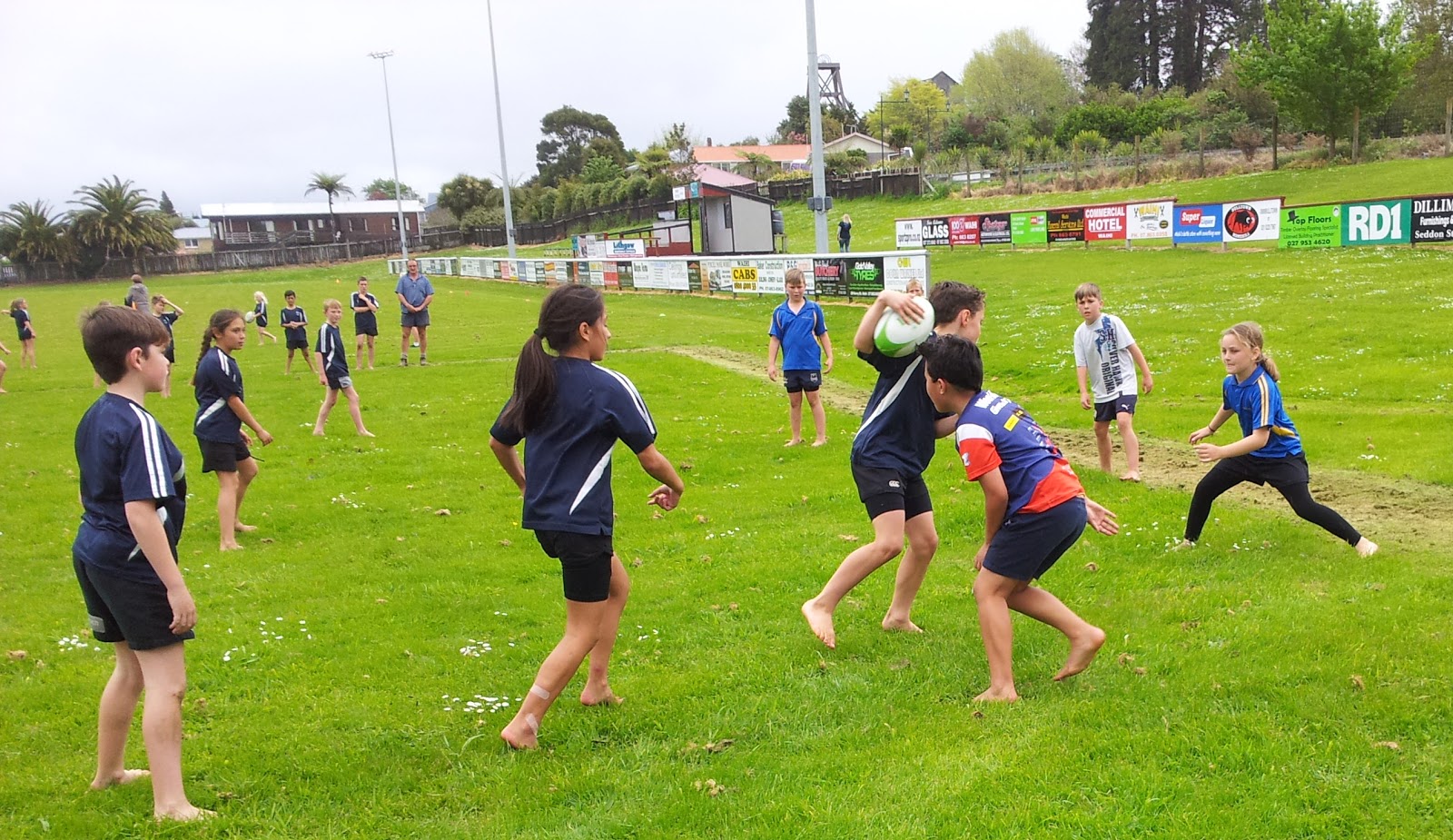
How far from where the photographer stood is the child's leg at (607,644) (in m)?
4.78

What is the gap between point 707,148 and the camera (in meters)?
101

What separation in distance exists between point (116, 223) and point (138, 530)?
279ft

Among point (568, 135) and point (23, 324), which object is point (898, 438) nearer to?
point (23, 324)

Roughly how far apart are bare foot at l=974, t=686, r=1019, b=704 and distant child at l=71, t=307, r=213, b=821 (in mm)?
3646

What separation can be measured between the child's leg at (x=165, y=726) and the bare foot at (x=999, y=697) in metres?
3.66

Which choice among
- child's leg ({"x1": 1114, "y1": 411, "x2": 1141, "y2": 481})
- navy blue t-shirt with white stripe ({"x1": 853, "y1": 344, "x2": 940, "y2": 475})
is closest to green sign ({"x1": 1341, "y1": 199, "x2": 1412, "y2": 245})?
child's leg ({"x1": 1114, "y1": 411, "x2": 1141, "y2": 481})

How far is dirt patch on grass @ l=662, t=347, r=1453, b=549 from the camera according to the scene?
7508mm

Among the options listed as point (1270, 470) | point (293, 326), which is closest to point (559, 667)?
point (1270, 470)

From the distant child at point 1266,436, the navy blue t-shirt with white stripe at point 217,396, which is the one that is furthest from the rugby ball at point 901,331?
the navy blue t-shirt with white stripe at point 217,396

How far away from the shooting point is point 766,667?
5.59 metres

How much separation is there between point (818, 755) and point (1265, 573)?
3.91 meters

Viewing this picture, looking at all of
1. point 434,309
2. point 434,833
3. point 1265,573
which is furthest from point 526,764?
point 434,309

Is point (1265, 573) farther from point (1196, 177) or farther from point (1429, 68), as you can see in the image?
point (1429, 68)

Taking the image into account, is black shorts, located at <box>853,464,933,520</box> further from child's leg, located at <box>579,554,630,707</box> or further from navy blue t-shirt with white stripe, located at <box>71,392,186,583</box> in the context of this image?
navy blue t-shirt with white stripe, located at <box>71,392,186,583</box>
